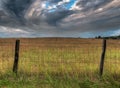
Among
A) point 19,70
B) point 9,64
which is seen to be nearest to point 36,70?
point 19,70

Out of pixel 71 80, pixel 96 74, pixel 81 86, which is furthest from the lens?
pixel 96 74

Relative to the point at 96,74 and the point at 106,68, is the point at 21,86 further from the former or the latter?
the point at 106,68

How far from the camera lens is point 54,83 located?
31.5 feet

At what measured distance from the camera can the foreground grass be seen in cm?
930

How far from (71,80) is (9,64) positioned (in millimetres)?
3779

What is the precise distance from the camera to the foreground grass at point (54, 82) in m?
9.30

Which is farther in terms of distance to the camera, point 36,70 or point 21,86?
point 36,70

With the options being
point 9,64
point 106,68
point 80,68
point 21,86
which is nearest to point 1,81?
point 21,86

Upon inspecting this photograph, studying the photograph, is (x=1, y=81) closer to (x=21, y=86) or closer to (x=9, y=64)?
(x=21, y=86)

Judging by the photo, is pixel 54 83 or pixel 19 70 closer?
pixel 54 83

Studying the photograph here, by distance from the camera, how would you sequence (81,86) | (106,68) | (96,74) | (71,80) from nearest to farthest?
(81,86) → (71,80) → (96,74) → (106,68)

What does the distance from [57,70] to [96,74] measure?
1735 mm

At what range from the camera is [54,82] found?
969cm

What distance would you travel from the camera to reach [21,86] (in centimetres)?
927
